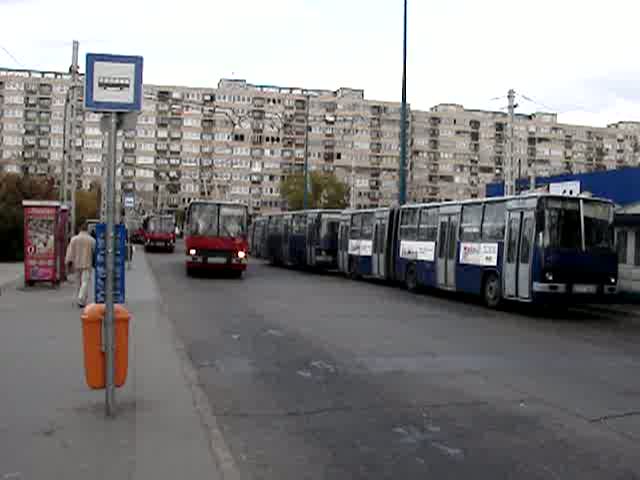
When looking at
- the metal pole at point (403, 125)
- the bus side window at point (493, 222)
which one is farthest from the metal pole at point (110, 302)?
the metal pole at point (403, 125)

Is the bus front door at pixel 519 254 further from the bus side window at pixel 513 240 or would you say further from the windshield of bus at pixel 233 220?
the windshield of bus at pixel 233 220

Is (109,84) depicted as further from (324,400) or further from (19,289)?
(19,289)

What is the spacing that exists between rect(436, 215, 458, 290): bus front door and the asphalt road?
15.3ft

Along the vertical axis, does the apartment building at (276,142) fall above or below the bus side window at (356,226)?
above

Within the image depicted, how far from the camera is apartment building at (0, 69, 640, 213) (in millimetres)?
110062

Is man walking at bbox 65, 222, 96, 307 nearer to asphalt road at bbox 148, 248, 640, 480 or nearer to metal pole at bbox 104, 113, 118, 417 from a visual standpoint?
asphalt road at bbox 148, 248, 640, 480

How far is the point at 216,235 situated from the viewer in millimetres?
25672

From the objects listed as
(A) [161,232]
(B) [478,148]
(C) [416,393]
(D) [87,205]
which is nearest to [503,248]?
(C) [416,393]

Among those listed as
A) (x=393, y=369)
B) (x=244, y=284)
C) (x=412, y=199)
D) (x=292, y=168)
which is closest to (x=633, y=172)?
(x=244, y=284)

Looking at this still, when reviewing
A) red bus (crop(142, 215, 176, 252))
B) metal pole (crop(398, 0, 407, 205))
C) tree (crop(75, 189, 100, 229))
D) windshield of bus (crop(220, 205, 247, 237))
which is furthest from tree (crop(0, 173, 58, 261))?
tree (crop(75, 189, 100, 229))

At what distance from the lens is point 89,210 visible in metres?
61.2

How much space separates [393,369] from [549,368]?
87.2 inches

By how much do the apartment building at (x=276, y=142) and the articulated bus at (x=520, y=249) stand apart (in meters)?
87.4

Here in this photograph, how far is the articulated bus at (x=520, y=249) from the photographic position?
16656mm
